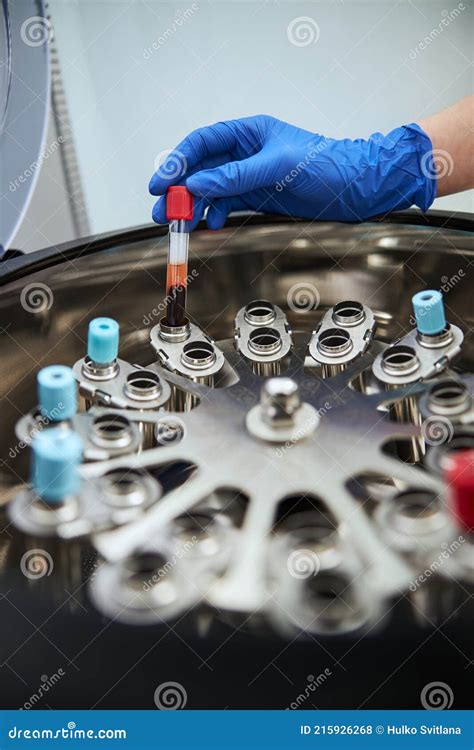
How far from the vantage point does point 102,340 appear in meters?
0.99

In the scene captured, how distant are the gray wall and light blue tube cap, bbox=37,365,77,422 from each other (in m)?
1.08

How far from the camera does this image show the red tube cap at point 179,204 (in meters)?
1.10

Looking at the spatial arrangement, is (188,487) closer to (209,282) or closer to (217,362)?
(217,362)

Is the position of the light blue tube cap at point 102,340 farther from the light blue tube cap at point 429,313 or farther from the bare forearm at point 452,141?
the bare forearm at point 452,141

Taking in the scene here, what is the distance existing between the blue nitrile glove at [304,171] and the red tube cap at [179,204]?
5cm

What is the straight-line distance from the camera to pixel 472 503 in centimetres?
84

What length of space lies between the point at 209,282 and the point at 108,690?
1.95ft

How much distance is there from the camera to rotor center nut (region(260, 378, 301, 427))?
36.3 inches

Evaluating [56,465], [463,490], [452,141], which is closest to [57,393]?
[56,465]

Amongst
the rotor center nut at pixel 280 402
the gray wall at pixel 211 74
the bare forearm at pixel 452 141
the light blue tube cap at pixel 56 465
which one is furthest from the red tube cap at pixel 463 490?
the gray wall at pixel 211 74

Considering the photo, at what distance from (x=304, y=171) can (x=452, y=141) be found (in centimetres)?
23

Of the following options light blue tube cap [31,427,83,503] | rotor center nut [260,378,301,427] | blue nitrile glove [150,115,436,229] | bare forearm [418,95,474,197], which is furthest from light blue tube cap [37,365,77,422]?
bare forearm [418,95,474,197]

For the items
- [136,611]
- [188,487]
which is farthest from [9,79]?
[136,611]

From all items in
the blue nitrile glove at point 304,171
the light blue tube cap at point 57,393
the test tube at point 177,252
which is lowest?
the light blue tube cap at point 57,393
